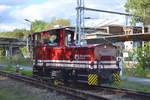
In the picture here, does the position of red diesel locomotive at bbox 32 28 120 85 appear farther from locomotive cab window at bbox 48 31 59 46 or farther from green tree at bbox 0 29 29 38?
green tree at bbox 0 29 29 38

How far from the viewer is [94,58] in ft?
50.0

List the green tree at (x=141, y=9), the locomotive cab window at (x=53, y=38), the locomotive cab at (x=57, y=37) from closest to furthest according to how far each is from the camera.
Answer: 1. the locomotive cab at (x=57, y=37)
2. the locomotive cab window at (x=53, y=38)
3. the green tree at (x=141, y=9)

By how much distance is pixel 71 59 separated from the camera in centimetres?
1636

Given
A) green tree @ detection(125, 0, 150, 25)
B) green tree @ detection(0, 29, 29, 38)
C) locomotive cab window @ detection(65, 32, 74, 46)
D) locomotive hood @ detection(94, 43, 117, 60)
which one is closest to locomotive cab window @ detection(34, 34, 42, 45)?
locomotive cab window @ detection(65, 32, 74, 46)

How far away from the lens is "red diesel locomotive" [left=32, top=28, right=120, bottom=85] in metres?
15.3

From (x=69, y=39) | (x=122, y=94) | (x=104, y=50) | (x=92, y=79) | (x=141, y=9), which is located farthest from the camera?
(x=141, y=9)

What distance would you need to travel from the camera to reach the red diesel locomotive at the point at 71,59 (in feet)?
50.1

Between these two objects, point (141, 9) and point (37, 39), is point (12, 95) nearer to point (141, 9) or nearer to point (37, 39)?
point (37, 39)

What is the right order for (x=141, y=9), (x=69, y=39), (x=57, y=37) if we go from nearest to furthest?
(x=57, y=37) → (x=69, y=39) → (x=141, y=9)

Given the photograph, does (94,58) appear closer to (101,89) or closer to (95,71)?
(95,71)

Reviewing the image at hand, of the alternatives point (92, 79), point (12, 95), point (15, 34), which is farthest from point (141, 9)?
point (15, 34)

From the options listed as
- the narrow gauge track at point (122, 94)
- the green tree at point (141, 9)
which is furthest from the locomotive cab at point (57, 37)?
the green tree at point (141, 9)

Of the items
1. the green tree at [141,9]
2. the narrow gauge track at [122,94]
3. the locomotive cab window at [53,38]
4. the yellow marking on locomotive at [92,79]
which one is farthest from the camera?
the green tree at [141,9]

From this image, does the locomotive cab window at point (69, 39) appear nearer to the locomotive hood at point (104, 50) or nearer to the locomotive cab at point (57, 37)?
Answer: the locomotive cab at point (57, 37)
